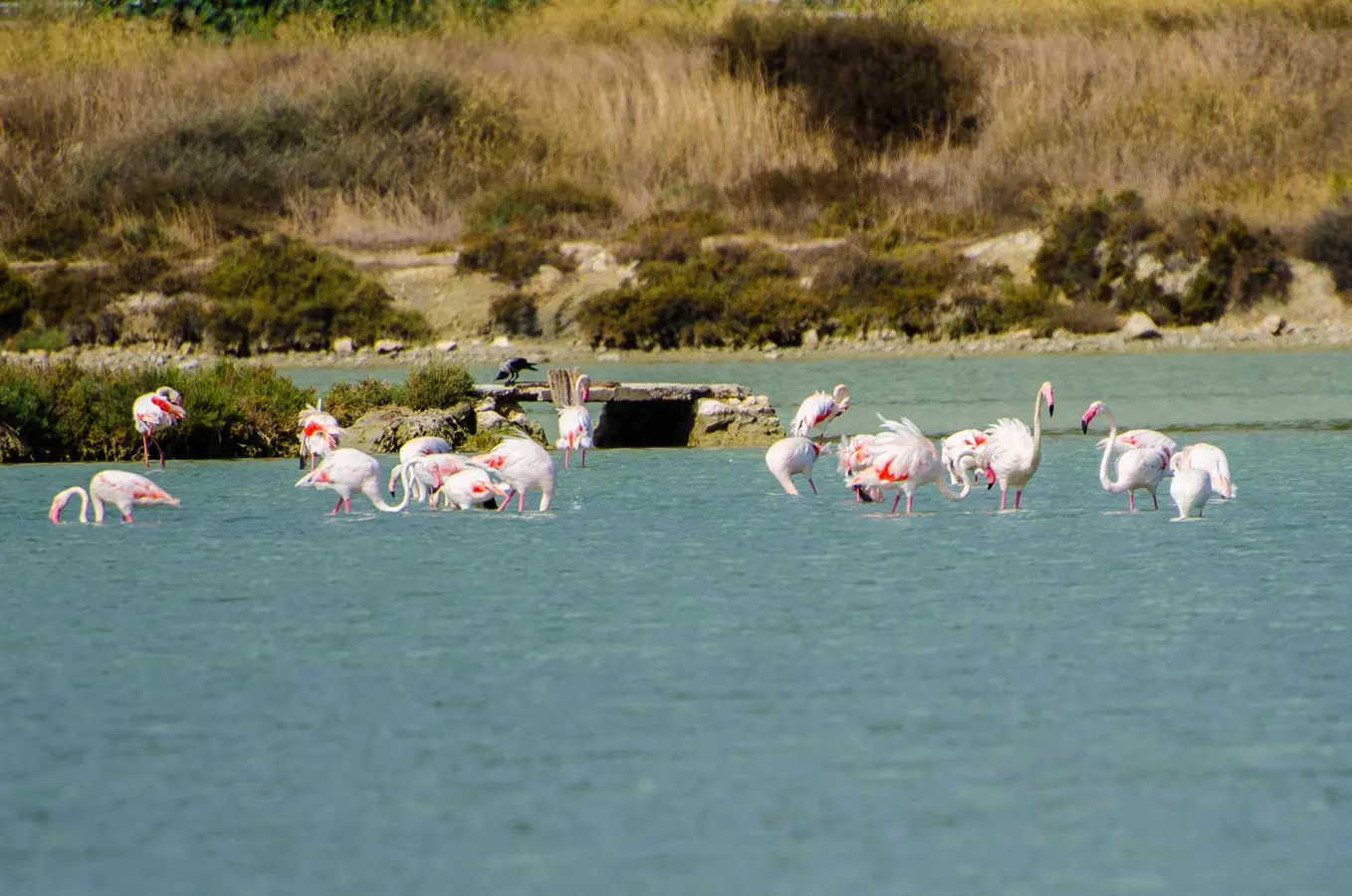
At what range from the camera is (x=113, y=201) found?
37969mm

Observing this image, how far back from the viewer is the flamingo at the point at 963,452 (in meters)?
13.8

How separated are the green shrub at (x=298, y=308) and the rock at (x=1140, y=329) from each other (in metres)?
10.5

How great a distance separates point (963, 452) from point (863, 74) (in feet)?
92.2

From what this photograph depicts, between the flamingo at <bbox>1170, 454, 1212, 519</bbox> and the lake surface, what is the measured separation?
5.9 inches

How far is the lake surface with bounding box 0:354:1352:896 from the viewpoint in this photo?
19.3 feet

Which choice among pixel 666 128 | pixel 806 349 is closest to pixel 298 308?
pixel 806 349

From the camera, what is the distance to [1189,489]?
12.4 metres

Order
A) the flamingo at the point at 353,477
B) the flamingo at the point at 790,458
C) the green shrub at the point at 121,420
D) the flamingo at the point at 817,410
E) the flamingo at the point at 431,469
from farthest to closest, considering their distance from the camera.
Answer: the green shrub at the point at 121,420 < the flamingo at the point at 817,410 < the flamingo at the point at 790,458 < the flamingo at the point at 431,469 < the flamingo at the point at 353,477

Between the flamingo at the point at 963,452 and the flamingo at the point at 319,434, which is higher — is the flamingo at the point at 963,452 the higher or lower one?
the higher one

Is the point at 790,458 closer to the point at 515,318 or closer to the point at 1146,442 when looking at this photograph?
the point at 1146,442

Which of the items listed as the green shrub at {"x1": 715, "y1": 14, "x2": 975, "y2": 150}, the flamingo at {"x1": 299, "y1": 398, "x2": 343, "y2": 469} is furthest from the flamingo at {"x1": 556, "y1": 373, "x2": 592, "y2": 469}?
the green shrub at {"x1": 715, "y1": 14, "x2": 975, "y2": 150}

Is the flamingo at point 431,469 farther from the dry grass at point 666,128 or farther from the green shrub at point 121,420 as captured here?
the dry grass at point 666,128

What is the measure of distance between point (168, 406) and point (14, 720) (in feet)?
29.6

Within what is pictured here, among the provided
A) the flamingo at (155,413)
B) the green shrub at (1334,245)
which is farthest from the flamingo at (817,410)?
the green shrub at (1334,245)
